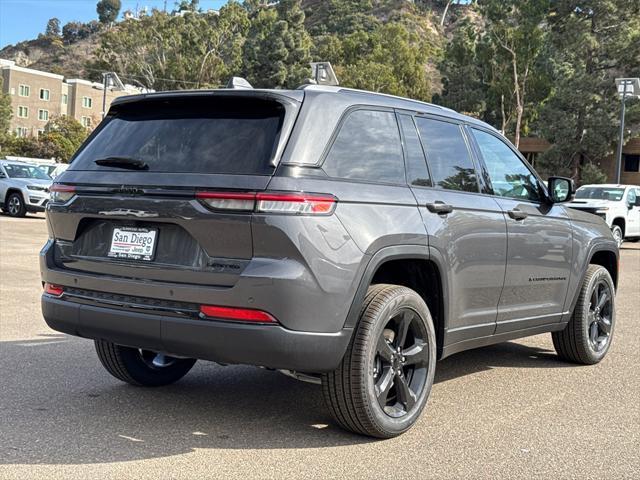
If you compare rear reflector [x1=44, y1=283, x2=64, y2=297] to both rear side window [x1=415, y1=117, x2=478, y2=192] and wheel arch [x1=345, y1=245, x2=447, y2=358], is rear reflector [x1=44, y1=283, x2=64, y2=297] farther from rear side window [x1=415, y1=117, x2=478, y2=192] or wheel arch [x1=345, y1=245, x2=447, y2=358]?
rear side window [x1=415, y1=117, x2=478, y2=192]

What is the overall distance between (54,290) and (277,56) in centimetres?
6881

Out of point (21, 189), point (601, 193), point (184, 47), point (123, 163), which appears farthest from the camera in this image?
point (184, 47)

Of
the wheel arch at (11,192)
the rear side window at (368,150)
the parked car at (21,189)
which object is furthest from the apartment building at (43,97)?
the rear side window at (368,150)

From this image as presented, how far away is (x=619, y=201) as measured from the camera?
21.8m

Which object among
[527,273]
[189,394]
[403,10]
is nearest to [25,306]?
[189,394]

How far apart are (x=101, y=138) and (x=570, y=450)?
320 cm

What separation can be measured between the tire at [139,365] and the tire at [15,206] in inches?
782

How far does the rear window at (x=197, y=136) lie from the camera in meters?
4.08

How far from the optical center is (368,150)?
14.7 feet

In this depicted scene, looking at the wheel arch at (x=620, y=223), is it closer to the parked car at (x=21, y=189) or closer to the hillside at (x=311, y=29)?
the parked car at (x=21, y=189)

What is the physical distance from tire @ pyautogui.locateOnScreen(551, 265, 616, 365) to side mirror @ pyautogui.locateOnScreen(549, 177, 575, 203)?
0.75 m

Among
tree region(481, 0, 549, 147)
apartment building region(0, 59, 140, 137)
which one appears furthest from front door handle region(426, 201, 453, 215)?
apartment building region(0, 59, 140, 137)

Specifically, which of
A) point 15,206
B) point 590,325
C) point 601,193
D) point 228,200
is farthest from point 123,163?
point 15,206

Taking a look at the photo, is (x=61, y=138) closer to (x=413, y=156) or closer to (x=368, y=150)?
(x=413, y=156)
